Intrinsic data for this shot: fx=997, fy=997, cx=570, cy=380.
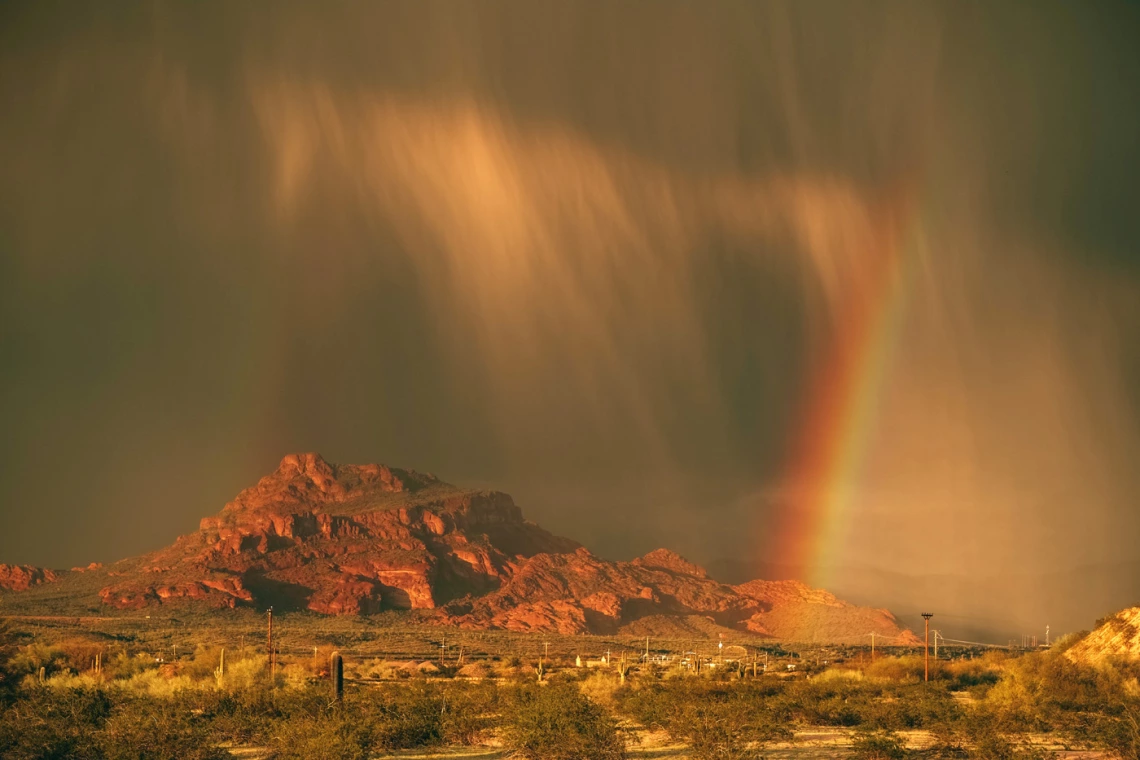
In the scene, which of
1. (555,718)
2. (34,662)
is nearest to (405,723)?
(555,718)

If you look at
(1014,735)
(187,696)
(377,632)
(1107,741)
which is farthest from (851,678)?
(377,632)

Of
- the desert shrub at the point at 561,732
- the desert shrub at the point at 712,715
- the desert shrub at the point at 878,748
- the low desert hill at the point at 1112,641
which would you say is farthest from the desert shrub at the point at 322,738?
the low desert hill at the point at 1112,641

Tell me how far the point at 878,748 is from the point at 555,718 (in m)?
9.03

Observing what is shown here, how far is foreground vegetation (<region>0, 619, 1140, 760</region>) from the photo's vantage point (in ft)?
86.1

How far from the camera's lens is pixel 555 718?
28.3 metres

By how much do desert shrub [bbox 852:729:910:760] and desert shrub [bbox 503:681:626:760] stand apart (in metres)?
6.72

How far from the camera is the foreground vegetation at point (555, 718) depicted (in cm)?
2623

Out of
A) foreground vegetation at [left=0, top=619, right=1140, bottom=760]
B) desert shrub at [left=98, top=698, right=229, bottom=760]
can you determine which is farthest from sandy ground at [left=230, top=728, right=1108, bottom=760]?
desert shrub at [left=98, top=698, right=229, bottom=760]

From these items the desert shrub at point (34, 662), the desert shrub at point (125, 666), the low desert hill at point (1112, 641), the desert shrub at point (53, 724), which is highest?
the desert shrub at point (53, 724)

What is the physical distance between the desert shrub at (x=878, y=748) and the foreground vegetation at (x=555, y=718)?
5 centimetres

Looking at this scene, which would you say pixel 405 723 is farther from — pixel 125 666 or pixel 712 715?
pixel 125 666

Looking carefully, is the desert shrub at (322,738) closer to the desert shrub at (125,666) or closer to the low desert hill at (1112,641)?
the desert shrub at (125,666)

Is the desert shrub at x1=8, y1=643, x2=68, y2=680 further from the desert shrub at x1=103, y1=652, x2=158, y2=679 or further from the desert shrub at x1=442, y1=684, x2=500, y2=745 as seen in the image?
the desert shrub at x1=442, y1=684, x2=500, y2=745

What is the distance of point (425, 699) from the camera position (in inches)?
1428
